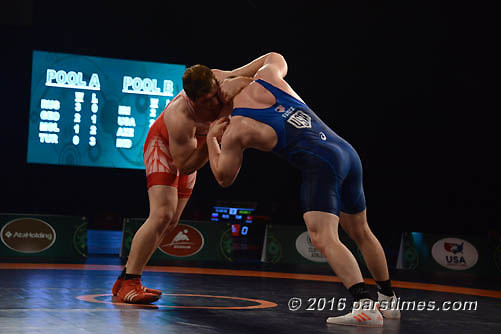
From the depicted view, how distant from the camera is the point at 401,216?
12.9 m

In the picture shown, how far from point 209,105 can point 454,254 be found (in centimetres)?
518

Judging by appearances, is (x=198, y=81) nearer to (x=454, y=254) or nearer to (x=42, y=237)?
(x=42, y=237)

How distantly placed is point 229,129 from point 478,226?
1038 centimetres

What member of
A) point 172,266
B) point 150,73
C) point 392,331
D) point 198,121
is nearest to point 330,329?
point 392,331

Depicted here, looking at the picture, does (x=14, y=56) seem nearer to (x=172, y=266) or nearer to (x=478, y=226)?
(x=172, y=266)

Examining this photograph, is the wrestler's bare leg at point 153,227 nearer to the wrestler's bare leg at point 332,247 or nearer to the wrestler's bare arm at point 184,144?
the wrestler's bare arm at point 184,144

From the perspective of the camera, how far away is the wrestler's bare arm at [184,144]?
10.8 ft

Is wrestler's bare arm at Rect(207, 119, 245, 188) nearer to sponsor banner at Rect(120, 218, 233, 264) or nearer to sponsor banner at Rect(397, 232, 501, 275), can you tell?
sponsor banner at Rect(120, 218, 233, 264)

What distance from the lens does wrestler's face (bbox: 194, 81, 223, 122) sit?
294 cm

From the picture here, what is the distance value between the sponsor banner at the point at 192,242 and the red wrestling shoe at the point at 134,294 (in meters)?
3.71

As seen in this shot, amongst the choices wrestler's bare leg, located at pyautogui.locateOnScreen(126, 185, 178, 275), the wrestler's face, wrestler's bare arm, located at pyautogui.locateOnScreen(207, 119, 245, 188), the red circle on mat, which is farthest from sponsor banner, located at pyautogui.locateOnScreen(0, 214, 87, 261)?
wrestler's bare arm, located at pyautogui.locateOnScreen(207, 119, 245, 188)

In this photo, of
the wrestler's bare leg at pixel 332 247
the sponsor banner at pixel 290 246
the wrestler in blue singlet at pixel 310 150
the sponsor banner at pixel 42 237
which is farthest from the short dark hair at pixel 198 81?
the sponsor banner at pixel 290 246

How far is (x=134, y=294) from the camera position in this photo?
331cm

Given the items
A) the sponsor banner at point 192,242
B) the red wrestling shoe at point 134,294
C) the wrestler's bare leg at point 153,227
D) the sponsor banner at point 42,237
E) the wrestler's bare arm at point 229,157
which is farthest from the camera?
the sponsor banner at point 192,242
